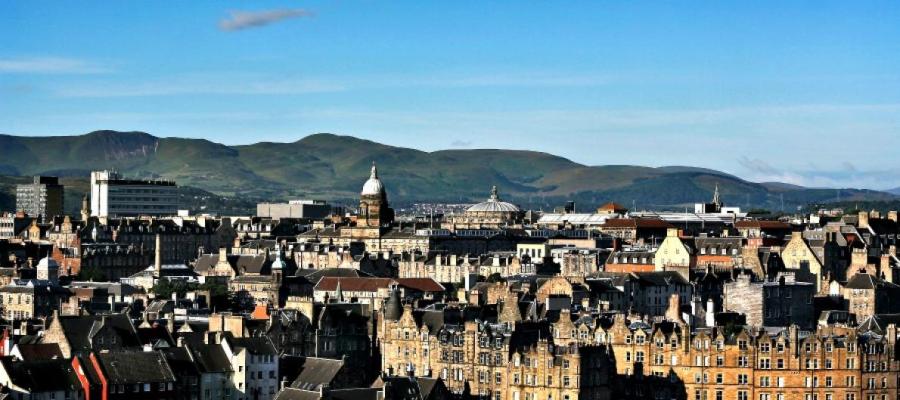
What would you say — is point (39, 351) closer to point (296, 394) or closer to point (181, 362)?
point (181, 362)

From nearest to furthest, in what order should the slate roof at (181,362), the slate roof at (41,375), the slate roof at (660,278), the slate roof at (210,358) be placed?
1. the slate roof at (41,375)
2. the slate roof at (181,362)
3. the slate roof at (210,358)
4. the slate roof at (660,278)

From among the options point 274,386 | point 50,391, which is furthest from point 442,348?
point 50,391

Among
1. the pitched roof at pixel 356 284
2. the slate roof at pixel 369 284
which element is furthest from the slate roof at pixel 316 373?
the pitched roof at pixel 356 284

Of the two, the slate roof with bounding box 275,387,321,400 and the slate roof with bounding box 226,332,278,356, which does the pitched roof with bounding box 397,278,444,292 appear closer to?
the slate roof with bounding box 226,332,278,356

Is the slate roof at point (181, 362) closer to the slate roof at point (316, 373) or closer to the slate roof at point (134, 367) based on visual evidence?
the slate roof at point (134, 367)

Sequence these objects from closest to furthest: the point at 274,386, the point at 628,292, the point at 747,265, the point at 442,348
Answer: the point at 274,386, the point at 442,348, the point at 628,292, the point at 747,265

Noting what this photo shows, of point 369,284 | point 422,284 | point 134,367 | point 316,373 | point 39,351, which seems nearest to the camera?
point 134,367

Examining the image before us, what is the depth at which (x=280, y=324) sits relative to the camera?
423ft

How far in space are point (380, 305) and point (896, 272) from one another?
2330 inches

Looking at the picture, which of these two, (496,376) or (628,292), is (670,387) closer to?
(496,376)

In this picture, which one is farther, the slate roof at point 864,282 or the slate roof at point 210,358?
the slate roof at point 864,282

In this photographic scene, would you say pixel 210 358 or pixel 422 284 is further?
pixel 422 284

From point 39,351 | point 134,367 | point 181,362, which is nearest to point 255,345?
point 181,362

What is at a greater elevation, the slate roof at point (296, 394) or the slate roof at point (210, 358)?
the slate roof at point (210, 358)
